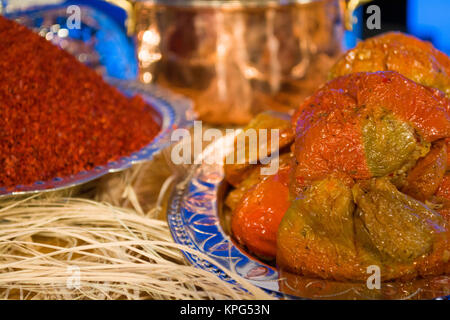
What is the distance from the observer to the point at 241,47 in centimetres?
193

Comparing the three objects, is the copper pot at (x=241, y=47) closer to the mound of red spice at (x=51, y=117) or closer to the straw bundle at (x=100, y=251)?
the mound of red spice at (x=51, y=117)

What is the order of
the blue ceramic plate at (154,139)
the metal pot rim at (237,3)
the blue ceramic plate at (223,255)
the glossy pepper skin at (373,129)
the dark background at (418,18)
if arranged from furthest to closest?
the dark background at (418,18) < the metal pot rim at (237,3) < the blue ceramic plate at (154,139) < the glossy pepper skin at (373,129) < the blue ceramic plate at (223,255)

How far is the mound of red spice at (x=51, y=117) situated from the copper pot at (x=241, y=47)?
19.2 inches

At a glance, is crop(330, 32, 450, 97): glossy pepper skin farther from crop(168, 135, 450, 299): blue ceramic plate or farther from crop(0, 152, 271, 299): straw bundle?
crop(0, 152, 271, 299): straw bundle

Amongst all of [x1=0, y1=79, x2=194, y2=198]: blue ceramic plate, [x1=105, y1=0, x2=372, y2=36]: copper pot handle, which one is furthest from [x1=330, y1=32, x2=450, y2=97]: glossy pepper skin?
[x1=105, y1=0, x2=372, y2=36]: copper pot handle

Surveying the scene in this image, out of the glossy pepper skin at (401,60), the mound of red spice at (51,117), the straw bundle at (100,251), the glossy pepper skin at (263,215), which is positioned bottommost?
the straw bundle at (100,251)

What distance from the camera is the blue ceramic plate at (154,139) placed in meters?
1.28

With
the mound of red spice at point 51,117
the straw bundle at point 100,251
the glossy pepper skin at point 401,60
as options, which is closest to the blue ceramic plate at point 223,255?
the straw bundle at point 100,251

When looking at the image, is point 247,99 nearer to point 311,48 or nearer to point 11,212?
point 311,48

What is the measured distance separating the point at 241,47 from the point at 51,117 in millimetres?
844

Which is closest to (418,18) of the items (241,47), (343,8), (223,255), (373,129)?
(343,8)

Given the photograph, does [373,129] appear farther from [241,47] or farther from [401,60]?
[241,47]

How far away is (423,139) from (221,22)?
1.12m
